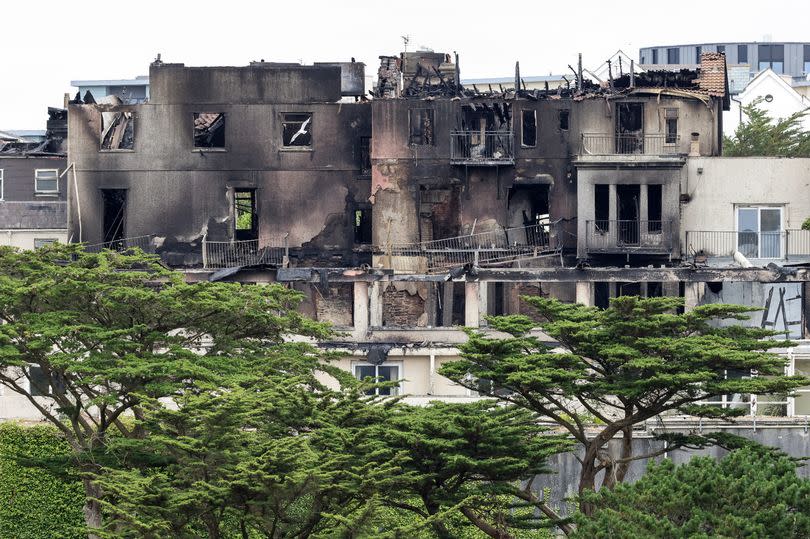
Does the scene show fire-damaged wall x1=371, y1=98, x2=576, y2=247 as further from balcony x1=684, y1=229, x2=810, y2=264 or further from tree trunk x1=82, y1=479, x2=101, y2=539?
tree trunk x1=82, y1=479, x2=101, y2=539

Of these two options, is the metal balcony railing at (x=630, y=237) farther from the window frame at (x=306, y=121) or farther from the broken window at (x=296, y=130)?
the broken window at (x=296, y=130)

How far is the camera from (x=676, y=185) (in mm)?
66875

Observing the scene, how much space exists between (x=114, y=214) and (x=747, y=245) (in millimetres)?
24089

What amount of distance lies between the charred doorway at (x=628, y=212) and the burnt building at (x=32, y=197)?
23512mm

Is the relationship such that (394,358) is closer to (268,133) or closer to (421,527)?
(268,133)

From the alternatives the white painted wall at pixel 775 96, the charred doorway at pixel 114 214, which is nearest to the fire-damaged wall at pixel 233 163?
the charred doorway at pixel 114 214

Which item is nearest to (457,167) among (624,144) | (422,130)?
(422,130)

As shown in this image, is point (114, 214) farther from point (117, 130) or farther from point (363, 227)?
point (363, 227)

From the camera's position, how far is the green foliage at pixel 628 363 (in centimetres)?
3959

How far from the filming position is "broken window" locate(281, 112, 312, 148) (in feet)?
229

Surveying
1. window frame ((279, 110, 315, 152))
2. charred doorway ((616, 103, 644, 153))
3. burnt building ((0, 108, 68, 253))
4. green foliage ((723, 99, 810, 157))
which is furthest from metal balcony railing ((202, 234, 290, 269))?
green foliage ((723, 99, 810, 157))

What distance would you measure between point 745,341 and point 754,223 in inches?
1117

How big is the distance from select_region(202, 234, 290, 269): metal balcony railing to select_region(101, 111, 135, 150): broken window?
210 inches

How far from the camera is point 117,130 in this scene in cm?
7106
